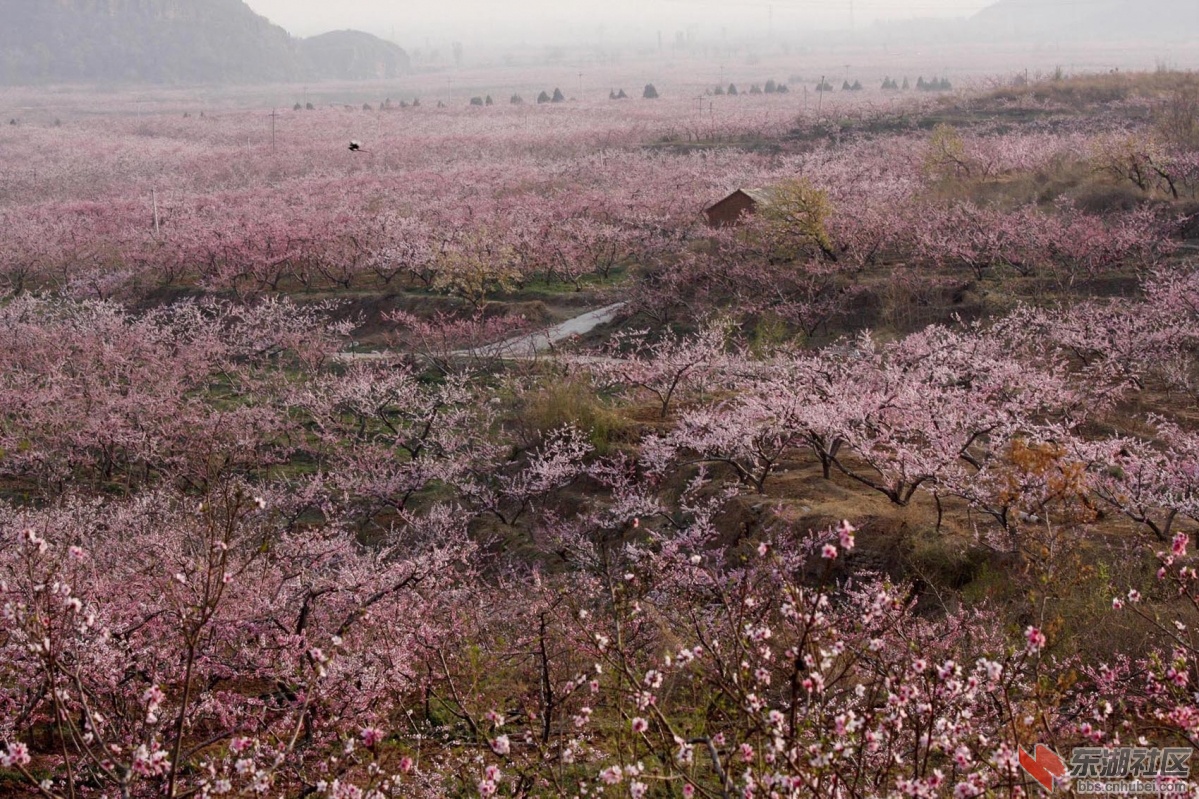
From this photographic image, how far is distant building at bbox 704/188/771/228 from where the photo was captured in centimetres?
4080

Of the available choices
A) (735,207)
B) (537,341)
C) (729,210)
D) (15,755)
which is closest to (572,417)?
(537,341)

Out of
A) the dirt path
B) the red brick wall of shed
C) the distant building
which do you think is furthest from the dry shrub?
the red brick wall of shed

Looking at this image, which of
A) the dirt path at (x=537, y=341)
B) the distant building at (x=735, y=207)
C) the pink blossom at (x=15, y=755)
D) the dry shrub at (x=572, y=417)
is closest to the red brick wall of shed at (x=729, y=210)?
the distant building at (x=735, y=207)

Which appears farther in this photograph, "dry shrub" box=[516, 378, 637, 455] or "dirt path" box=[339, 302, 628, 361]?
"dirt path" box=[339, 302, 628, 361]

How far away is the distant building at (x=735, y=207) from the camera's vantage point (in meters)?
40.8

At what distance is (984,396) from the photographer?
1861 cm

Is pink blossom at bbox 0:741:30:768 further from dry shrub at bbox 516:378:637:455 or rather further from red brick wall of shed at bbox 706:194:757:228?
red brick wall of shed at bbox 706:194:757:228

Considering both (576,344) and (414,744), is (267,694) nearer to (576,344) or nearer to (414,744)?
(414,744)

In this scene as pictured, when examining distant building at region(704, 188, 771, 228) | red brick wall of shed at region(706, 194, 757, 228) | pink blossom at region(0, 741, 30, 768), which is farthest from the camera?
red brick wall of shed at region(706, 194, 757, 228)

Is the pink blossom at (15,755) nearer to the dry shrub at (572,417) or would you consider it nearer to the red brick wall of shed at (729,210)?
the dry shrub at (572,417)

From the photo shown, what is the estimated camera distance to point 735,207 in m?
42.0

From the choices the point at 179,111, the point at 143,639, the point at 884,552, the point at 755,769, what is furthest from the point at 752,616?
the point at 179,111

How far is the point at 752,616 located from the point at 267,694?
18.4 ft

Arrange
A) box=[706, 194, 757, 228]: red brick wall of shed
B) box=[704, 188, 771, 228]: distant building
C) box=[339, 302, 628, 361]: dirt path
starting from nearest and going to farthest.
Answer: box=[339, 302, 628, 361]: dirt path < box=[704, 188, 771, 228]: distant building < box=[706, 194, 757, 228]: red brick wall of shed
